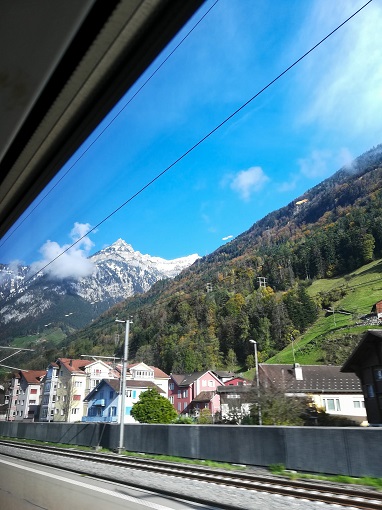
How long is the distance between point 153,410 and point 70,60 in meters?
28.2

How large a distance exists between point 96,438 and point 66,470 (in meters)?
7.94

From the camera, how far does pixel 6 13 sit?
1.12 metres

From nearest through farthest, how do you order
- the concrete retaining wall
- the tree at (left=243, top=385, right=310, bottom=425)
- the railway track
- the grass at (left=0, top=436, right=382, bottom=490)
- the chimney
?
the railway track, the grass at (left=0, top=436, right=382, bottom=490), the concrete retaining wall, the tree at (left=243, top=385, right=310, bottom=425), the chimney

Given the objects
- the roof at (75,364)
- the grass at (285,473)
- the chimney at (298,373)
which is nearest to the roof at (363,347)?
the chimney at (298,373)

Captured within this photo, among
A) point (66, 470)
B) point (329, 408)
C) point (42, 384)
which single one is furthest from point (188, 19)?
point (42, 384)

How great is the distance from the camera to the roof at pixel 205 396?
45.1 metres

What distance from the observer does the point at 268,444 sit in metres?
9.91

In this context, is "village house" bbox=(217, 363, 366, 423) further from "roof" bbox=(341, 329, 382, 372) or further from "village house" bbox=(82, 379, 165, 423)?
"village house" bbox=(82, 379, 165, 423)

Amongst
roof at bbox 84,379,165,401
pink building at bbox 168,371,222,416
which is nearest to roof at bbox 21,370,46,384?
roof at bbox 84,379,165,401

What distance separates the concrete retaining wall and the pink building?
31089 mm

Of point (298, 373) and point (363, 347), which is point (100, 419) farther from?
point (363, 347)

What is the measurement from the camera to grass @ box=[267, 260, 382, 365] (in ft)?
165

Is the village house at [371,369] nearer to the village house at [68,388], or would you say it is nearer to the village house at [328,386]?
the village house at [328,386]

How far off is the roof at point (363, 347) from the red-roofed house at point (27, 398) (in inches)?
1143
